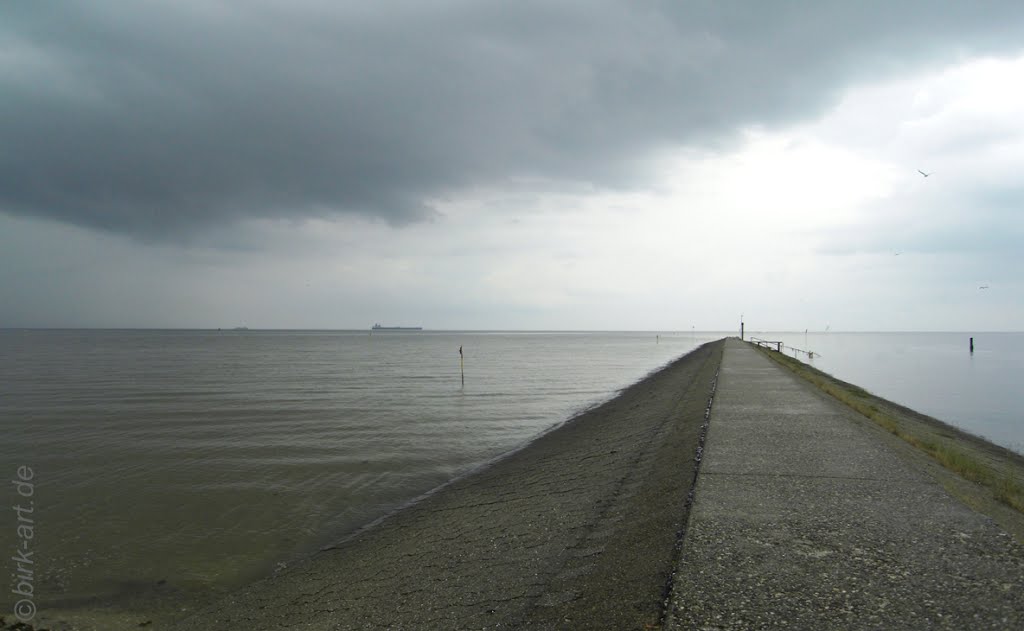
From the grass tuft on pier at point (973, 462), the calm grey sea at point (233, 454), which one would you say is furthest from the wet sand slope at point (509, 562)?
the grass tuft on pier at point (973, 462)

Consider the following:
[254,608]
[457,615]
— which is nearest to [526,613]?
[457,615]

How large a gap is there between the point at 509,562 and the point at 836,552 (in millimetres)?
3711

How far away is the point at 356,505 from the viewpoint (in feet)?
37.0

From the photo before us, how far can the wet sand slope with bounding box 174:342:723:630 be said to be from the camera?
213 inches

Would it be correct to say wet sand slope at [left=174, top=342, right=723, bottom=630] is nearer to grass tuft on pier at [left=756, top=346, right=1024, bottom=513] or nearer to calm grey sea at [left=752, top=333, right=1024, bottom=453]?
grass tuft on pier at [left=756, top=346, right=1024, bottom=513]

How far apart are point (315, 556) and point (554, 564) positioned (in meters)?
4.30

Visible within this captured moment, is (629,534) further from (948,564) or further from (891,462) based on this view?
(891,462)

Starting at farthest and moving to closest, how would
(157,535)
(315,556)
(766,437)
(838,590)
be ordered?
(766,437) → (157,535) → (315,556) → (838,590)

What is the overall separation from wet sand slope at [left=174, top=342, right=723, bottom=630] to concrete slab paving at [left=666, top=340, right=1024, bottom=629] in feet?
1.38

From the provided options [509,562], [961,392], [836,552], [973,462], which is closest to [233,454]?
[509,562]

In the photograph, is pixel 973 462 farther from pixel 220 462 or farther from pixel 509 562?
pixel 220 462

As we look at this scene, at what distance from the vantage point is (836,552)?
212 inches

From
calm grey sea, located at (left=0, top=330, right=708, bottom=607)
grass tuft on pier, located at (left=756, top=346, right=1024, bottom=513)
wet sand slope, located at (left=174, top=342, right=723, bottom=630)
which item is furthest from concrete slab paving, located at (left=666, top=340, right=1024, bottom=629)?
calm grey sea, located at (left=0, top=330, right=708, bottom=607)

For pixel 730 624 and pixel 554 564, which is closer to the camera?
pixel 730 624
